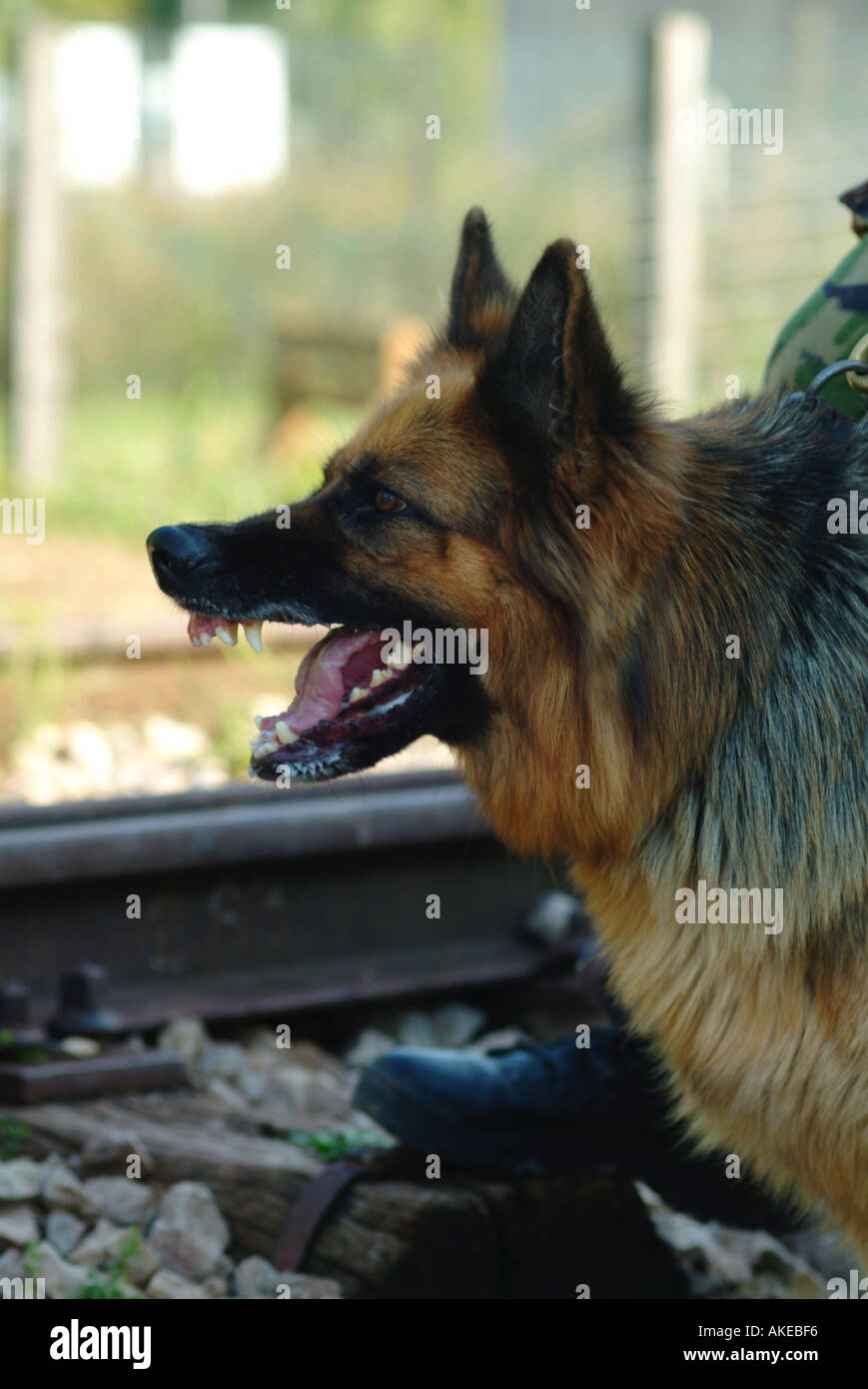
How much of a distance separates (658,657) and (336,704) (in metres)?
0.68

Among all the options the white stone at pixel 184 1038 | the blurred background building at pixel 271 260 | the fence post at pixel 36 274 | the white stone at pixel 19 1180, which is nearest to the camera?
the white stone at pixel 19 1180

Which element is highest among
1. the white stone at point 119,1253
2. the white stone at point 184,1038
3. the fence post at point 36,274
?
the fence post at point 36,274

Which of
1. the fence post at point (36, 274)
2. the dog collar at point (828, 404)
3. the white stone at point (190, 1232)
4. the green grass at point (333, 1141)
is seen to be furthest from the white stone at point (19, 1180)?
the fence post at point (36, 274)

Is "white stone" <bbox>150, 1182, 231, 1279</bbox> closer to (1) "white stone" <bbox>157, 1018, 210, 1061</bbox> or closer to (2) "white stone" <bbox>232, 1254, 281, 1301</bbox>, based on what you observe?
(2) "white stone" <bbox>232, 1254, 281, 1301</bbox>

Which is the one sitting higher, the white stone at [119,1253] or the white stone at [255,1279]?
the white stone at [119,1253]

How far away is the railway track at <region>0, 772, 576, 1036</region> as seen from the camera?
4.44 metres

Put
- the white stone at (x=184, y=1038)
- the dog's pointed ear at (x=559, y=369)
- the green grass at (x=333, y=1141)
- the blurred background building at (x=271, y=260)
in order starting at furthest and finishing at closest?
1. the blurred background building at (x=271, y=260)
2. the white stone at (x=184, y=1038)
3. the green grass at (x=333, y=1141)
4. the dog's pointed ear at (x=559, y=369)

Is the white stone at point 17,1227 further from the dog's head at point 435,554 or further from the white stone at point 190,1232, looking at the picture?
the dog's head at point 435,554

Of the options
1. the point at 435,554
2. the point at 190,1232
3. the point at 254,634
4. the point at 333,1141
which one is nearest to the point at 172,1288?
the point at 190,1232

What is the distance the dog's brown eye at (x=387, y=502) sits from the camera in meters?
2.97

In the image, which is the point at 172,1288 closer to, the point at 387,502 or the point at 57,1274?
the point at 57,1274

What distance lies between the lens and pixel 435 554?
2938 millimetres

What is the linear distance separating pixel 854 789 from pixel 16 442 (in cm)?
890
